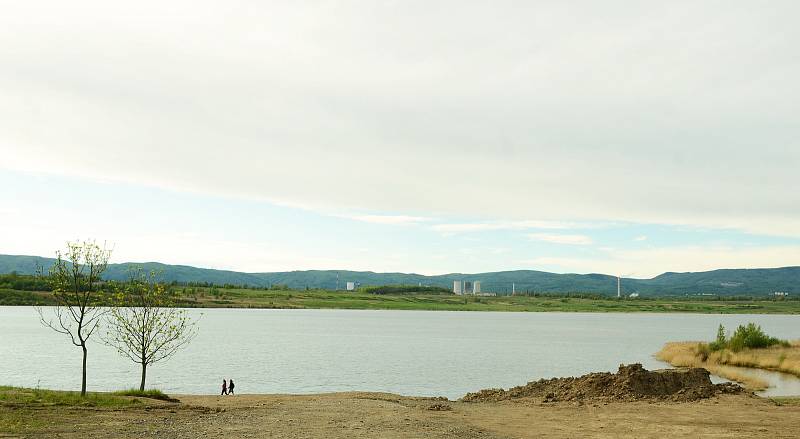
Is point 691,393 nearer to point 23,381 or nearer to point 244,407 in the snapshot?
point 244,407

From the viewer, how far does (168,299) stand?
5644 centimetres

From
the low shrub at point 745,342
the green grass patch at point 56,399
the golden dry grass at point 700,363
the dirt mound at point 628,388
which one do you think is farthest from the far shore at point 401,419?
the low shrub at point 745,342

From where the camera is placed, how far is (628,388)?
153ft

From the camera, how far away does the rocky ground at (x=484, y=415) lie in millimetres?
30453

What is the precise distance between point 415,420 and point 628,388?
761 inches

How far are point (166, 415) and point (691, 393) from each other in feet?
111

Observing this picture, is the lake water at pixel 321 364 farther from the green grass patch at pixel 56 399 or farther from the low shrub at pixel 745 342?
the green grass patch at pixel 56 399

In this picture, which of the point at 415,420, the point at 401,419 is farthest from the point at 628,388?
the point at 401,419

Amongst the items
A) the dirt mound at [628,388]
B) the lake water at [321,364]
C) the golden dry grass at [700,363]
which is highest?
the dirt mound at [628,388]

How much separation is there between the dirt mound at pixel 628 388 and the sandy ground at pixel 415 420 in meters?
2.21

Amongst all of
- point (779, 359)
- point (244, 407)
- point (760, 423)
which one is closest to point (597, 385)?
point (760, 423)

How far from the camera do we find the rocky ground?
30453 millimetres

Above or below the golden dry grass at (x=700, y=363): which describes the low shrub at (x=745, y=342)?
above

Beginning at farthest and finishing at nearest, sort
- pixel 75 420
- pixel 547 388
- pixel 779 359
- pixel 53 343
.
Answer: pixel 53 343
pixel 779 359
pixel 547 388
pixel 75 420
